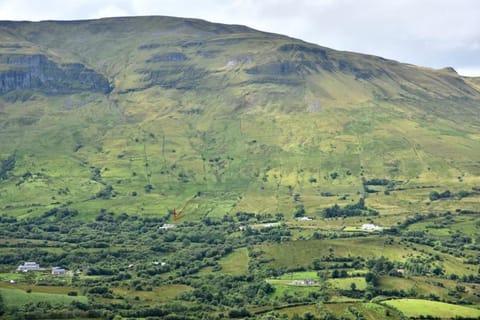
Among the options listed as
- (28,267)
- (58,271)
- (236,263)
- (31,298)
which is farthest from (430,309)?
(28,267)

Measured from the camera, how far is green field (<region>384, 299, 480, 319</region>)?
14138 cm

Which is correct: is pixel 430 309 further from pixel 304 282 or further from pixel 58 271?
pixel 58 271

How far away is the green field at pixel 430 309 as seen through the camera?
141375 mm

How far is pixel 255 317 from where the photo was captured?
135625mm

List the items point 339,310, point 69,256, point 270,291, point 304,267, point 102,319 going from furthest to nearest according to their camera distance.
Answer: point 69,256 → point 304,267 → point 270,291 → point 339,310 → point 102,319

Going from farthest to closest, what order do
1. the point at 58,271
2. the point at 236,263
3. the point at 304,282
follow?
the point at 236,263 → the point at 58,271 → the point at 304,282

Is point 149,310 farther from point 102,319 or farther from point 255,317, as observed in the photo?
point 255,317

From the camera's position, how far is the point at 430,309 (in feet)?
471

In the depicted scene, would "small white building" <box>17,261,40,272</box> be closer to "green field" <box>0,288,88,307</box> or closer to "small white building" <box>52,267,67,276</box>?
"small white building" <box>52,267,67,276</box>

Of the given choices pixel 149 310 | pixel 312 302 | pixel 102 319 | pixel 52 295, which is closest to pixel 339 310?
pixel 312 302

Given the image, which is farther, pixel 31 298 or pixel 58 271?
pixel 58 271

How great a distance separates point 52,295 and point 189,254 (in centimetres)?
6006

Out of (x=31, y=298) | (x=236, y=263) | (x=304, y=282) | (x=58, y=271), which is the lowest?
(x=58, y=271)

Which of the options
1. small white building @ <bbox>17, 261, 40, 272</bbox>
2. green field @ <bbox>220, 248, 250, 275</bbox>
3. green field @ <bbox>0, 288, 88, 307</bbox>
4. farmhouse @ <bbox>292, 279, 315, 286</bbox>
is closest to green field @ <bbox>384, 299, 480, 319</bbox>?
farmhouse @ <bbox>292, 279, 315, 286</bbox>
